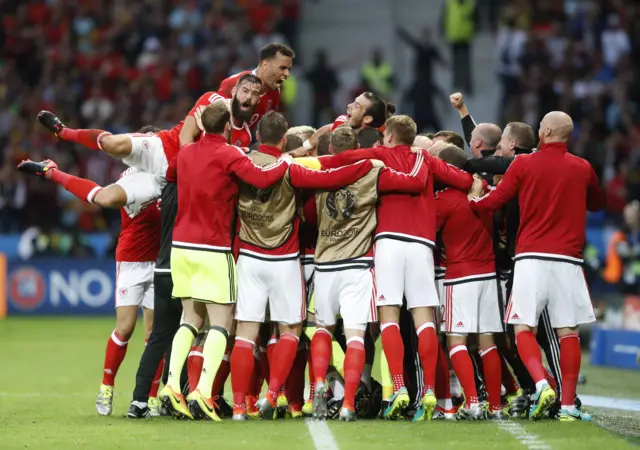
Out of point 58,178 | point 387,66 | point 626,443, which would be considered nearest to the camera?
point 626,443

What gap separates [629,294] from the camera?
16.1 metres

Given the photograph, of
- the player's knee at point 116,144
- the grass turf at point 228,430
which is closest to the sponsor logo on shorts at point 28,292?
the grass turf at point 228,430

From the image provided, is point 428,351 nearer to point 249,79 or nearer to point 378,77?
point 249,79

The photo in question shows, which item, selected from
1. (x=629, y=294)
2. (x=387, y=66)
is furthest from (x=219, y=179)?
(x=387, y=66)

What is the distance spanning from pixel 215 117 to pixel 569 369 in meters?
3.15

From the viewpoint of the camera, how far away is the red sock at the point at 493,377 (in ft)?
31.1

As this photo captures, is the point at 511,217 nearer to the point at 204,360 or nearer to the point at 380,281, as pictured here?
the point at 380,281

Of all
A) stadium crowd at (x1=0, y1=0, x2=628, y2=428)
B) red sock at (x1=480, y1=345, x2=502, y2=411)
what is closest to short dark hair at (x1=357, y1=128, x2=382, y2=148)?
stadium crowd at (x1=0, y1=0, x2=628, y2=428)

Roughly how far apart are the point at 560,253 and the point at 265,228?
2.16 m

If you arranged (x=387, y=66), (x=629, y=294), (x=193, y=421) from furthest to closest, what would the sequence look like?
(x=387, y=66) < (x=629, y=294) < (x=193, y=421)

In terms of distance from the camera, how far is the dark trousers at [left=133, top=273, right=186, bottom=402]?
9.50m

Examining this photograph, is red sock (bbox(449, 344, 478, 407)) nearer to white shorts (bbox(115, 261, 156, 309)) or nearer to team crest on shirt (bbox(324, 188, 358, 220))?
team crest on shirt (bbox(324, 188, 358, 220))

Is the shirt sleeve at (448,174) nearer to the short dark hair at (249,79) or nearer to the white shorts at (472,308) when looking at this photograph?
the white shorts at (472,308)

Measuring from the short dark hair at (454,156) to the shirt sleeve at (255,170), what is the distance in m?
1.39
